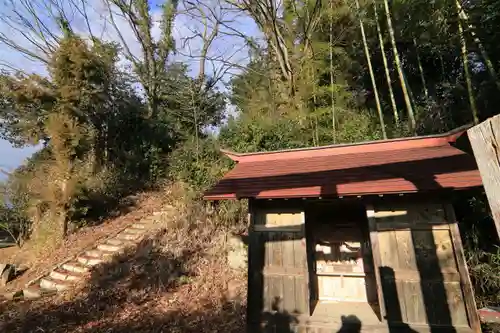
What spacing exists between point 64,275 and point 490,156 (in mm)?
7897

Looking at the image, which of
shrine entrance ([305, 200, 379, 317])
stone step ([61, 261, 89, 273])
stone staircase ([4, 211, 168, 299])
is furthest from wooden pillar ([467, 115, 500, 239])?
stone step ([61, 261, 89, 273])

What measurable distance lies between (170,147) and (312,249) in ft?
30.6

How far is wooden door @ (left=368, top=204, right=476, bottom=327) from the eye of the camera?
3428 mm

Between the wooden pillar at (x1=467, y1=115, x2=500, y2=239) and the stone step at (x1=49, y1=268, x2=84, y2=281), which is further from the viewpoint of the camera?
the stone step at (x1=49, y1=268, x2=84, y2=281)

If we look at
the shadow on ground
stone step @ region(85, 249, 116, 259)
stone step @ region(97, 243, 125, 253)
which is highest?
stone step @ region(97, 243, 125, 253)

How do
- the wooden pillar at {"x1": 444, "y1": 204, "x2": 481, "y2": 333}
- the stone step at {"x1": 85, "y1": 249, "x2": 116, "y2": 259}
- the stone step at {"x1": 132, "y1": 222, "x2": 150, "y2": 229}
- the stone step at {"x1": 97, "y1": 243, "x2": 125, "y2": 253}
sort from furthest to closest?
the stone step at {"x1": 132, "y1": 222, "x2": 150, "y2": 229}, the stone step at {"x1": 97, "y1": 243, "x2": 125, "y2": 253}, the stone step at {"x1": 85, "y1": 249, "x2": 116, "y2": 259}, the wooden pillar at {"x1": 444, "y1": 204, "x2": 481, "y2": 333}

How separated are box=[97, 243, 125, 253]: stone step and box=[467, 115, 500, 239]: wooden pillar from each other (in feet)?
24.6

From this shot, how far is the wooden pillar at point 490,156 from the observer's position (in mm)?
1016

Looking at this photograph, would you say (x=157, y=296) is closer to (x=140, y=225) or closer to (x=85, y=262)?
(x=85, y=262)

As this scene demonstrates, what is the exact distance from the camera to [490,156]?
3.42 feet

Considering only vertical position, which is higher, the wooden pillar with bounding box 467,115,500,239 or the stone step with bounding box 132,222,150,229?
the stone step with bounding box 132,222,150,229

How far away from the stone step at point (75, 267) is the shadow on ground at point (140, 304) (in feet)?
1.65

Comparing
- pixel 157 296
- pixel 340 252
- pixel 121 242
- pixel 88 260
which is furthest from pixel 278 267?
pixel 88 260

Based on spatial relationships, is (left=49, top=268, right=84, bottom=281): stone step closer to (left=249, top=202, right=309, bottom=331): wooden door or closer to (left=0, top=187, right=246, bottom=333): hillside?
(left=0, top=187, right=246, bottom=333): hillside
